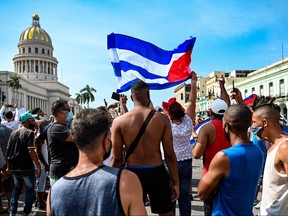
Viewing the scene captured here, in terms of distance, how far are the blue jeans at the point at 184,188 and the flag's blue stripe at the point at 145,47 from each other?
97.0 inches

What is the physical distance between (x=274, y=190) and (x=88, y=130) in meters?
1.72

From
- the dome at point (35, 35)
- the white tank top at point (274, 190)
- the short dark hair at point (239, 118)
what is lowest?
the white tank top at point (274, 190)

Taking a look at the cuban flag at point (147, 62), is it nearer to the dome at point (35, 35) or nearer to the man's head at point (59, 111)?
the man's head at point (59, 111)

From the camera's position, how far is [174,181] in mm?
3914

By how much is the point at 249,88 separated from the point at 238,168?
4492 cm

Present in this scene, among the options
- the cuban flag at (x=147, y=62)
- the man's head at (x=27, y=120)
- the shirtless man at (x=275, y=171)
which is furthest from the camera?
the cuban flag at (x=147, y=62)

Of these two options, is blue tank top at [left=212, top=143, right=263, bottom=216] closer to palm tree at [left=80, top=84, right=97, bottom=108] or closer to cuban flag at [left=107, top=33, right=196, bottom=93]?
cuban flag at [left=107, top=33, right=196, bottom=93]

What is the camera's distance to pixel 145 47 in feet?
21.6

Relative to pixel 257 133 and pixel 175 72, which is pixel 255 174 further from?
pixel 175 72

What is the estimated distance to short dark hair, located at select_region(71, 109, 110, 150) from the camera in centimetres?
195

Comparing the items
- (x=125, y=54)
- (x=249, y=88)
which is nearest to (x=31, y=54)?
(x=249, y=88)

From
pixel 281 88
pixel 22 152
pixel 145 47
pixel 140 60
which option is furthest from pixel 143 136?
pixel 281 88

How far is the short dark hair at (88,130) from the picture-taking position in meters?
1.95

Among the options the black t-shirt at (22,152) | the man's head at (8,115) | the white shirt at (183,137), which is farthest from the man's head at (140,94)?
the man's head at (8,115)
